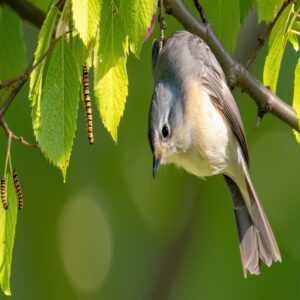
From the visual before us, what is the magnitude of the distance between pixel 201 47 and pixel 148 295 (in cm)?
315

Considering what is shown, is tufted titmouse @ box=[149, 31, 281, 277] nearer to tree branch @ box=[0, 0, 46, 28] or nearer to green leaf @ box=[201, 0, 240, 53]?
green leaf @ box=[201, 0, 240, 53]

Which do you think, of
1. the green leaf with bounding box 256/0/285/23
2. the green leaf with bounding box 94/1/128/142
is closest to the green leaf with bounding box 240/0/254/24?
the green leaf with bounding box 256/0/285/23

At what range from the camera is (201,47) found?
3.07 m

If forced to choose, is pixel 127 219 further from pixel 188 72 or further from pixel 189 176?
pixel 188 72

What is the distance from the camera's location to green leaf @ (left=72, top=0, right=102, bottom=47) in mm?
1857

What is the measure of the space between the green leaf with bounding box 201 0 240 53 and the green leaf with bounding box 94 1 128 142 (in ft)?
2.27

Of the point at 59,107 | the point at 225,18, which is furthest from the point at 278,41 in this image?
the point at 59,107

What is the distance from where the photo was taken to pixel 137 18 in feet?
6.31

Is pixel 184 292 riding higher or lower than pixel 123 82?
lower

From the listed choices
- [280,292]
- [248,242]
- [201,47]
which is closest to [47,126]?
[201,47]

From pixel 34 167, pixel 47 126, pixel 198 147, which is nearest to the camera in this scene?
pixel 47 126

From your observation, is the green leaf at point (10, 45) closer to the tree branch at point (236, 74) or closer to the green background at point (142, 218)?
the tree branch at point (236, 74)

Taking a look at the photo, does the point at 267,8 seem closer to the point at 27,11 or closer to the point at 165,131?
the point at 165,131

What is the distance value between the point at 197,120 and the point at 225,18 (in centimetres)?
73
